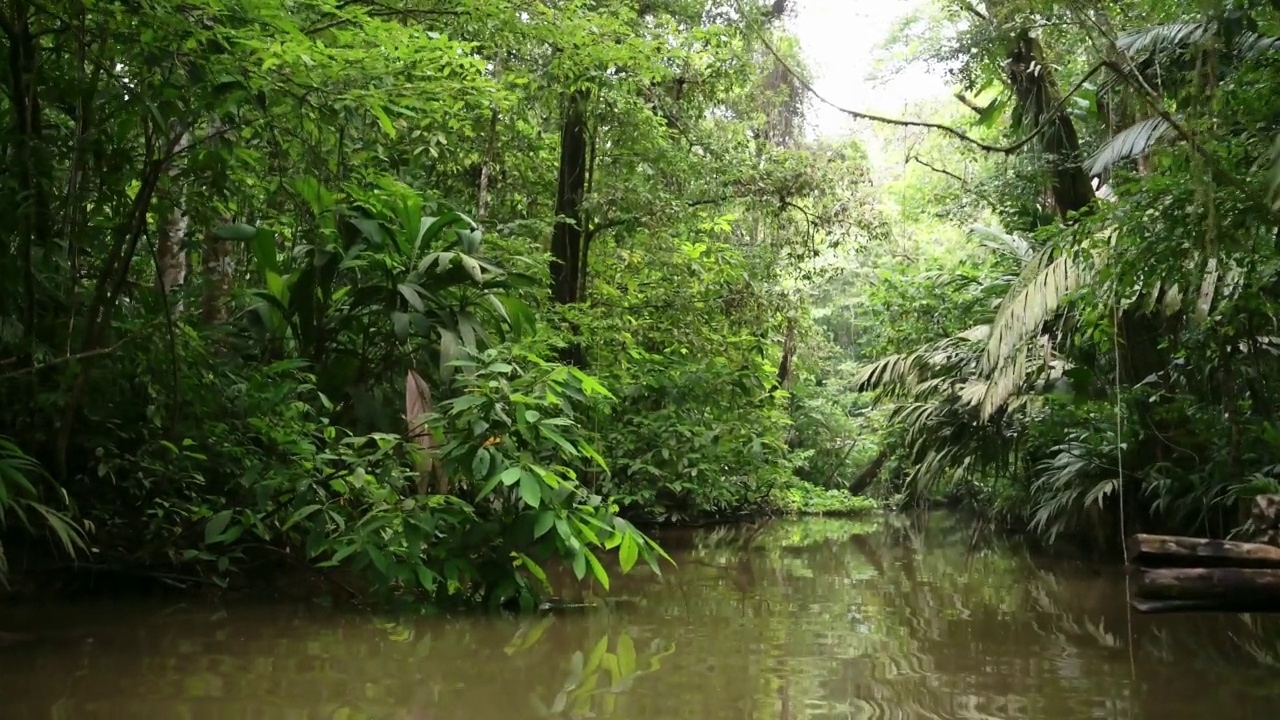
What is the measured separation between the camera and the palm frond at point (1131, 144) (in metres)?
6.75

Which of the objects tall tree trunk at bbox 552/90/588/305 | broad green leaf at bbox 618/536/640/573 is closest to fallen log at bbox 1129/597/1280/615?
broad green leaf at bbox 618/536/640/573

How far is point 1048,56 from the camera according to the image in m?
8.97

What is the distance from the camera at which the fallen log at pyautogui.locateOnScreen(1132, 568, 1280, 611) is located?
13.0ft

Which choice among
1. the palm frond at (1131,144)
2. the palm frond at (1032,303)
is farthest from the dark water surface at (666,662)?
the palm frond at (1131,144)

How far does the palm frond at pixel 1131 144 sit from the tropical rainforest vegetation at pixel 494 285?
1.9 inches

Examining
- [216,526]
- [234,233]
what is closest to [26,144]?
[234,233]

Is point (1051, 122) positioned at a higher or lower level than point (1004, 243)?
higher

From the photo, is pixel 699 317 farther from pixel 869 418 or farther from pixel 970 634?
pixel 869 418

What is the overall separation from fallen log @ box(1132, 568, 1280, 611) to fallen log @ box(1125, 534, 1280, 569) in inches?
1.8

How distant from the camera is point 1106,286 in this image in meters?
5.89

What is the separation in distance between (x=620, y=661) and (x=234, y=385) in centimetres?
241

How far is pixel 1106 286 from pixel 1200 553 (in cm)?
229

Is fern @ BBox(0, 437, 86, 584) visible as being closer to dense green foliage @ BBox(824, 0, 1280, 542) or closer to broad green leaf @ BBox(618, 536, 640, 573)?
broad green leaf @ BBox(618, 536, 640, 573)

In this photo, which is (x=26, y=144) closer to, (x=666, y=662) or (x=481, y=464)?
(x=481, y=464)
